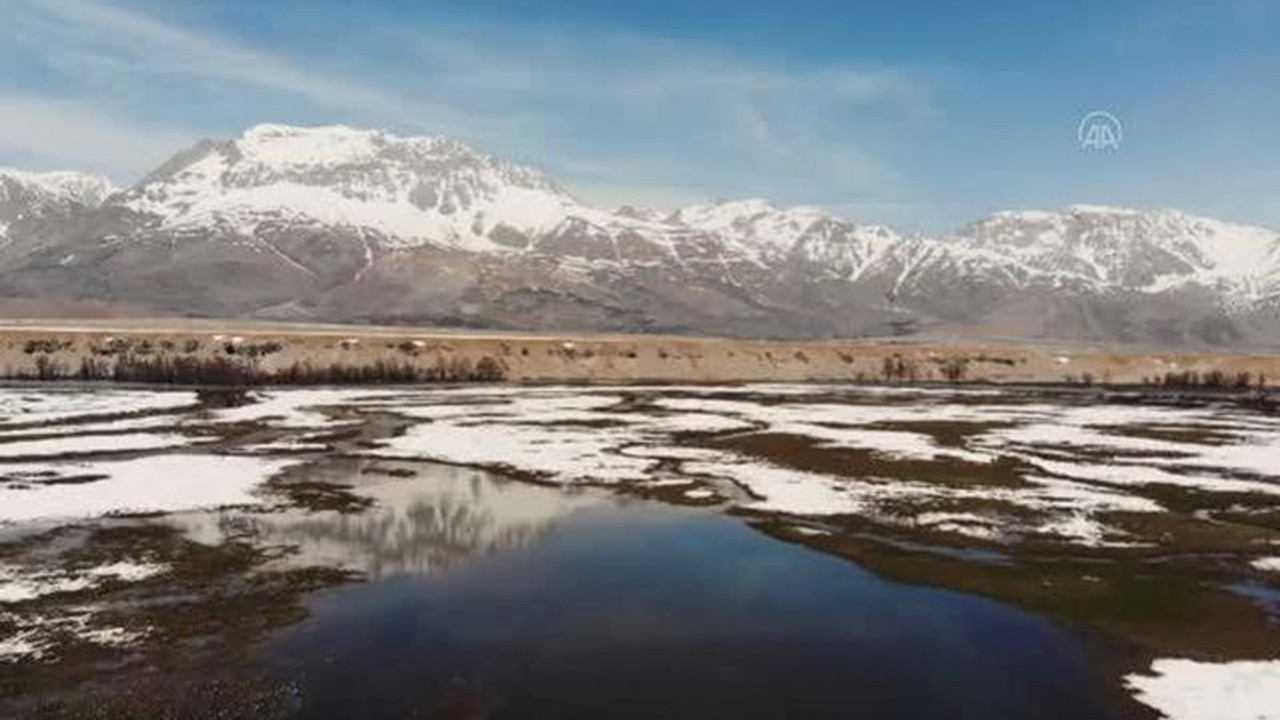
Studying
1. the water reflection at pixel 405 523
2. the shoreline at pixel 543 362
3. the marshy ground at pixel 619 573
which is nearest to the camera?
the marshy ground at pixel 619 573

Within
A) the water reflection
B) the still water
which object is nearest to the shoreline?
the water reflection

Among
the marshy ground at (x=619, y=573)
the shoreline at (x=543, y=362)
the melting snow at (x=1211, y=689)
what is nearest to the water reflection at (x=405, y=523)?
the marshy ground at (x=619, y=573)

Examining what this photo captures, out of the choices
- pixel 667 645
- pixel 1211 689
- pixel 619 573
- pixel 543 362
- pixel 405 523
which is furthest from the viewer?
pixel 543 362

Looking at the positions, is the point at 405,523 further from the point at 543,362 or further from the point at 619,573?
the point at 543,362

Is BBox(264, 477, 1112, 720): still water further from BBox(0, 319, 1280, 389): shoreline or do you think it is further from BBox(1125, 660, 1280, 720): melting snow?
BBox(0, 319, 1280, 389): shoreline

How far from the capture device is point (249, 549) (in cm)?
3092

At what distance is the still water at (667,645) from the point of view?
1961 centimetres

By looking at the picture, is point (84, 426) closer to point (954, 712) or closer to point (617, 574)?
point (617, 574)

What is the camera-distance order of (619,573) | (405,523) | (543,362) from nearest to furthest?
(619,573) < (405,523) < (543,362)

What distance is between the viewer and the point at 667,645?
2277 cm

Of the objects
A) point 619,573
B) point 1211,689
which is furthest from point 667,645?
point 1211,689

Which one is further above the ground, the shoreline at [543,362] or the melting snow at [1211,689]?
the shoreline at [543,362]

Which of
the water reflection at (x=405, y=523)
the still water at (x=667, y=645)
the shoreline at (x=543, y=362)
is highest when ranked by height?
the shoreline at (x=543, y=362)

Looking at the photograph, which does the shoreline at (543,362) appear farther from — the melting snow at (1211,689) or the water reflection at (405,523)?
the melting snow at (1211,689)
